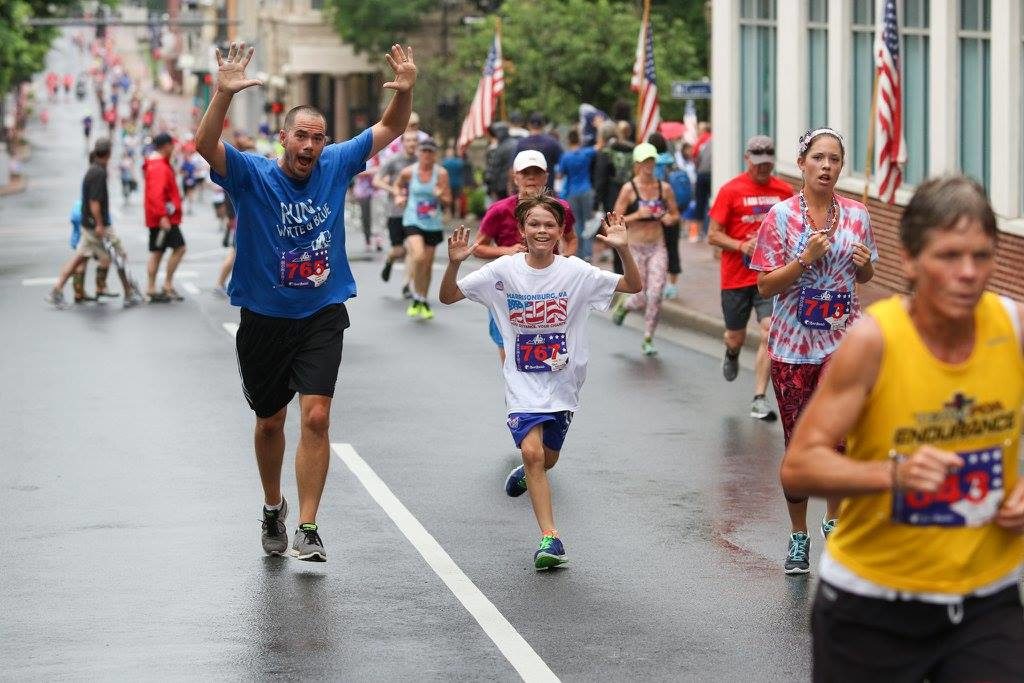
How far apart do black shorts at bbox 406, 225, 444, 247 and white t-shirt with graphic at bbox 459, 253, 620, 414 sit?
36.4ft

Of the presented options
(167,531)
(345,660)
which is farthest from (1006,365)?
(167,531)

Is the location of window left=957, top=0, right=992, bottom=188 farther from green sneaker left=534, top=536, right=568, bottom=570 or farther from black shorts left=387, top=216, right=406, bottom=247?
green sneaker left=534, top=536, right=568, bottom=570

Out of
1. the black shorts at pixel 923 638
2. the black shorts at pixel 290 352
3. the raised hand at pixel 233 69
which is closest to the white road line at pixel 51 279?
the black shorts at pixel 290 352

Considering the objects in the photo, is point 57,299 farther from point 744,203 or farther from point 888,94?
point 744,203

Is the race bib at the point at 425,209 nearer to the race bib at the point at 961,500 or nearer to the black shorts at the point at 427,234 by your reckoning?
the black shorts at the point at 427,234

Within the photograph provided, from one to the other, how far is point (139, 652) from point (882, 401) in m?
3.79

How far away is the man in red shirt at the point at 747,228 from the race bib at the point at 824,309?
299cm

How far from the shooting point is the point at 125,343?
18.0 m

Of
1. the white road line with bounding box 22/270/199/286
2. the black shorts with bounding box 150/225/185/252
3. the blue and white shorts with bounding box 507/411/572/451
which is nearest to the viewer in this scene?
the blue and white shorts with bounding box 507/411/572/451

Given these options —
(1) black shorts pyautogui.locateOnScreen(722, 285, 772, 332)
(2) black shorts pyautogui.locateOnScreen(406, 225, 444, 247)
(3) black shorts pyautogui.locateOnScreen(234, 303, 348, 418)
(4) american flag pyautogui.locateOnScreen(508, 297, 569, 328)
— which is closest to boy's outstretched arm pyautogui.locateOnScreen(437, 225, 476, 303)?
(4) american flag pyautogui.locateOnScreen(508, 297, 569, 328)

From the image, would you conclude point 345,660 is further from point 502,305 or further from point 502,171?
point 502,171

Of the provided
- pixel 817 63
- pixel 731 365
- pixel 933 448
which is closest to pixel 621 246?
pixel 933 448

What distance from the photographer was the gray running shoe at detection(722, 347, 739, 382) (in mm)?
14039

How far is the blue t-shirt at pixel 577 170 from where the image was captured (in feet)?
77.5
